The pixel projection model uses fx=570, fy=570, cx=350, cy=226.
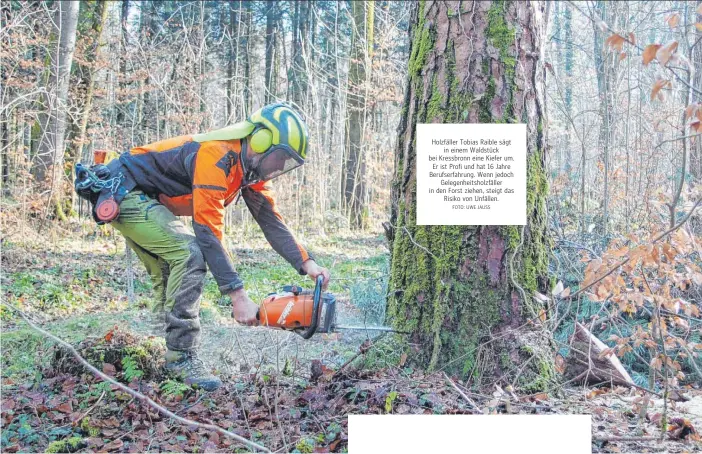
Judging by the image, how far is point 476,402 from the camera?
256 centimetres

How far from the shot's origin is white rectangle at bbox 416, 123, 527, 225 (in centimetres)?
253

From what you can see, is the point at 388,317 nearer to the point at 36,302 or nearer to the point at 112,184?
the point at 112,184

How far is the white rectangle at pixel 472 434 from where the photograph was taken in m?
2.11

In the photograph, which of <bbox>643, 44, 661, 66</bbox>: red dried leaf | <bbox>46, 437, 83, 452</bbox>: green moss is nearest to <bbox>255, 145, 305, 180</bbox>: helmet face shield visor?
<bbox>46, 437, 83, 452</bbox>: green moss

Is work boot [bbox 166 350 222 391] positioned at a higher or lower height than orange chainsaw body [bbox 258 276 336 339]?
lower

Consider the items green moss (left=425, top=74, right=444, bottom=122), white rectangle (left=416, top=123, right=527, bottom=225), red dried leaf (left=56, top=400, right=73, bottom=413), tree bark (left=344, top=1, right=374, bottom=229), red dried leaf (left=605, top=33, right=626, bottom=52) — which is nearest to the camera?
red dried leaf (left=605, top=33, right=626, bottom=52)

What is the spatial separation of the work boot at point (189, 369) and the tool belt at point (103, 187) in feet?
2.82

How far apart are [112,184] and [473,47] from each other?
212cm

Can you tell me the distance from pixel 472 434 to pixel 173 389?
61.8 inches

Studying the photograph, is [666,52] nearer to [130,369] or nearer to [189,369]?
[189,369]

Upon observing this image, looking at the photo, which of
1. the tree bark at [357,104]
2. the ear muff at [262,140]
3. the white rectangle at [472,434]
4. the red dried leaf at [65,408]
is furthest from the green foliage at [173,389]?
the tree bark at [357,104]

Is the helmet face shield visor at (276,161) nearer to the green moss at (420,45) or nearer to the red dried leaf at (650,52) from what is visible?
the green moss at (420,45)

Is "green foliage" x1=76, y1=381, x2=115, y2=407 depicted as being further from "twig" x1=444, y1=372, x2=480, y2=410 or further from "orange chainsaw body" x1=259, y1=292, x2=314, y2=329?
"twig" x1=444, y1=372, x2=480, y2=410

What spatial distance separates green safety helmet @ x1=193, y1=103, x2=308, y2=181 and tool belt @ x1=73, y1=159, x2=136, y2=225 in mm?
576
